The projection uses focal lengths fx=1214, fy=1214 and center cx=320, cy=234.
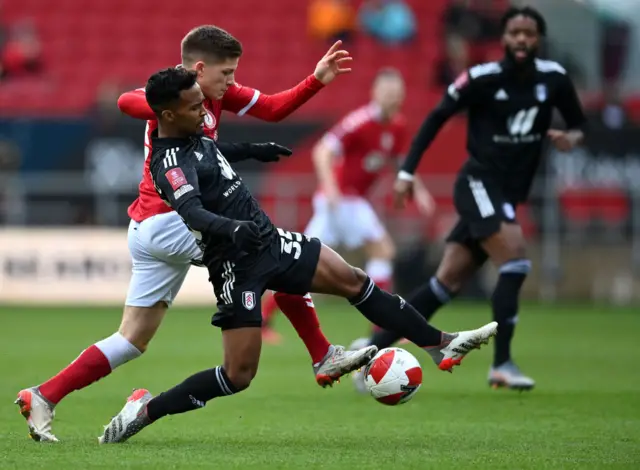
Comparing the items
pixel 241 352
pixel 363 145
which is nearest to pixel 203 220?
pixel 241 352

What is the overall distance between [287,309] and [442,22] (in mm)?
15027

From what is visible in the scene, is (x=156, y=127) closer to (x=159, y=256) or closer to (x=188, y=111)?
(x=188, y=111)

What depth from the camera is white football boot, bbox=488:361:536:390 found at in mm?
7918

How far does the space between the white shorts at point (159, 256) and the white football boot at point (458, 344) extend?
1.27 meters

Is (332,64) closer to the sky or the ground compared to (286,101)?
closer to the sky

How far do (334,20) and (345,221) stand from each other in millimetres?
9338

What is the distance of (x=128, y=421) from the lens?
225 inches

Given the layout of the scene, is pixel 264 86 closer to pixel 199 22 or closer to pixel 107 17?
pixel 199 22

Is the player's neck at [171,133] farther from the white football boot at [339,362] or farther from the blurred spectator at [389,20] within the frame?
the blurred spectator at [389,20]

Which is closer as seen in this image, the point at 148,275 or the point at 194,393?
the point at 194,393

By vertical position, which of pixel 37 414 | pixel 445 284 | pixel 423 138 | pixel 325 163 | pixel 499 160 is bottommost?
pixel 37 414

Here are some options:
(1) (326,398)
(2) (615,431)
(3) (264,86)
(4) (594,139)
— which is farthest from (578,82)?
(2) (615,431)

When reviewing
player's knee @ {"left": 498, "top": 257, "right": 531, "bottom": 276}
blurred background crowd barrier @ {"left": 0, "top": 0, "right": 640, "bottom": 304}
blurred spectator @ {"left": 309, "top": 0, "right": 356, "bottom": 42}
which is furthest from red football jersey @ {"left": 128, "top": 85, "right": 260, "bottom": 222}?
blurred spectator @ {"left": 309, "top": 0, "right": 356, "bottom": 42}

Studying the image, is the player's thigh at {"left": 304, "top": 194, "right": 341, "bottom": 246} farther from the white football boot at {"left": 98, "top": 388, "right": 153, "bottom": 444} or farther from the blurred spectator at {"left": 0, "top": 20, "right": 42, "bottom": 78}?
the blurred spectator at {"left": 0, "top": 20, "right": 42, "bottom": 78}
